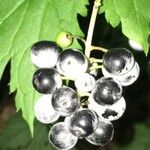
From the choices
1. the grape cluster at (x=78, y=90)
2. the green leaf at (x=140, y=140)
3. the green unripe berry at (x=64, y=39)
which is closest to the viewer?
the grape cluster at (x=78, y=90)

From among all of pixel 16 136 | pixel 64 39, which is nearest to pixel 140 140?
pixel 16 136

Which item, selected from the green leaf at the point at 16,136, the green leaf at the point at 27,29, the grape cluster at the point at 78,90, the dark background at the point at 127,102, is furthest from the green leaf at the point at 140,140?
the grape cluster at the point at 78,90

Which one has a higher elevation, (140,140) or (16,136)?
(16,136)

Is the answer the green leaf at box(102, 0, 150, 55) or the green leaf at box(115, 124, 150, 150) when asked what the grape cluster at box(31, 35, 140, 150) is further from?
the green leaf at box(115, 124, 150, 150)

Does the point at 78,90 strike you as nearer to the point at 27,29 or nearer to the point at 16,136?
the point at 27,29

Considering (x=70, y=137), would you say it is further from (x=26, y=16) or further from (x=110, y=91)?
(x=26, y=16)

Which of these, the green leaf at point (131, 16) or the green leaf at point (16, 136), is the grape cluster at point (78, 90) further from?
the green leaf at point (16, 136)

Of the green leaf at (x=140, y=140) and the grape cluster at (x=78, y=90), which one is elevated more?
the grape cluster at (x=78, y=90)
